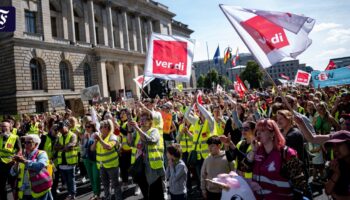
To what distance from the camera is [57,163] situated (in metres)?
7.56

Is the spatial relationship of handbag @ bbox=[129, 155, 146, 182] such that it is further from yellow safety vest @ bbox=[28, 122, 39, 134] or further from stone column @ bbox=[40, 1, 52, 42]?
stone column @ bbox=[40, 1, 52, 42]

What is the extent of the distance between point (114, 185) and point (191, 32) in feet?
217

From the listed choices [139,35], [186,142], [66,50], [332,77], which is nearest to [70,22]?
[66,50]

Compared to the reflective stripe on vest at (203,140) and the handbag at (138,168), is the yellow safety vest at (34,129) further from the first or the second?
the reflective stripe on vest at (203,140)

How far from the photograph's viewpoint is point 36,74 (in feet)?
96.7

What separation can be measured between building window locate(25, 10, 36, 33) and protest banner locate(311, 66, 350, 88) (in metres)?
26.0

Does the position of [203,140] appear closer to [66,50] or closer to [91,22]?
[66,50]

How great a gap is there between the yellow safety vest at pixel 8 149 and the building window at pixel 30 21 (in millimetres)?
25457

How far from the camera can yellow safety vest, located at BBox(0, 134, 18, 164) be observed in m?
7.04

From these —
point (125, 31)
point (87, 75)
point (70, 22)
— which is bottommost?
point (87, 75)

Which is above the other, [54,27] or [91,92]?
[54,27]

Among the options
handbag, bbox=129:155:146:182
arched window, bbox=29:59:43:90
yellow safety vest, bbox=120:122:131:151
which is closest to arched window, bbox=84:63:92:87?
arched window, bbox=29:59:43:90

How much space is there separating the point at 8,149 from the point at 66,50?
27.1 m

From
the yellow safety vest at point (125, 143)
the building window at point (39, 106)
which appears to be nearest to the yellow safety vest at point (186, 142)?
the yellow safety vest at point (125, 143)
